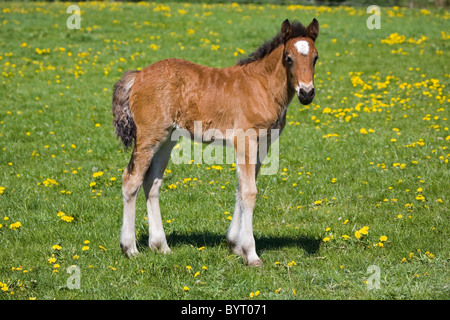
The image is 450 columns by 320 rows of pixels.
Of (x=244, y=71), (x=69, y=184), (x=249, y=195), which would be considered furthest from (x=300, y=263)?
(x=69, y=184)

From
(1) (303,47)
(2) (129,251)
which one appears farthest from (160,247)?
(1) (303,47)

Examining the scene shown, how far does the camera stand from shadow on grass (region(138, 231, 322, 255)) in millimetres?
6492

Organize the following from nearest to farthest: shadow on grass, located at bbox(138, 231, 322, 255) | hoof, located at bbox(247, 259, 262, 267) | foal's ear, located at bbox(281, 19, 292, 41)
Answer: foal's ear, located at bbox(281, 19, 292, 41), hoof, located at bbox(247, 259, 262, 267), shadow on grass, located at bbox(138, 231, 322, 255)

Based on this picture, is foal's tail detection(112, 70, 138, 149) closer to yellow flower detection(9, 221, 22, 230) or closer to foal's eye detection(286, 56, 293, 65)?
yellow flower detection(9, 221, 22, 230)

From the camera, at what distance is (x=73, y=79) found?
1443 centimetres

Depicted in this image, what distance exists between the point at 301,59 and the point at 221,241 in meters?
2.24

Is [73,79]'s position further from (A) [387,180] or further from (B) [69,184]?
(A) [387,180]

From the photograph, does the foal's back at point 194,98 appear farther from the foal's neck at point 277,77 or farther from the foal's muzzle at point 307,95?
the foal's muzzle at point 307,95

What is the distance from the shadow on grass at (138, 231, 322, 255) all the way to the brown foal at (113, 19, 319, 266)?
1.19 ft

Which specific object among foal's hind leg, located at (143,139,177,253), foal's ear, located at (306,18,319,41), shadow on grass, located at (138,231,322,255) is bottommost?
shadow on grass, located at (138,231,322,255)

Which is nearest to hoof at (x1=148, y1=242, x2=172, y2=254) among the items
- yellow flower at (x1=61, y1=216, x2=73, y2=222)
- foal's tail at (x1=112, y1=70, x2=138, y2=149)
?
foal's tail at (x1=112, y1=70, x2=138, y2=149)

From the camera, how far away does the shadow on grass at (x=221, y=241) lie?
649 centimetres

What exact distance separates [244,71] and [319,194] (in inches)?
99.1
